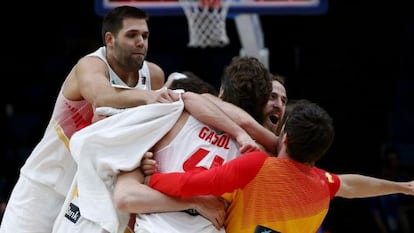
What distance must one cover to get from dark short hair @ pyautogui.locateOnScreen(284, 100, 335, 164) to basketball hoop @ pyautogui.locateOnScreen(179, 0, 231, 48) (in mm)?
3560

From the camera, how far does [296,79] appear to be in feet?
33.3

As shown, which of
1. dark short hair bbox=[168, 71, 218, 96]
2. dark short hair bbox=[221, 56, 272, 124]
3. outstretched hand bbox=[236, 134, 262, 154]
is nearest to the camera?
outstretched hand bbox=[236, 134, 262, 154]

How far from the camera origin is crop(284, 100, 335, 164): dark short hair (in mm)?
3041

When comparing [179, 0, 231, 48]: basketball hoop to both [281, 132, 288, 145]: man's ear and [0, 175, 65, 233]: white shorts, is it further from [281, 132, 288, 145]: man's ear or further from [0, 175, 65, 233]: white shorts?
[281, 132, 288, 145]: man's ear

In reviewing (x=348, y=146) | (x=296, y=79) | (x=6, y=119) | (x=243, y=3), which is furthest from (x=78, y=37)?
(x=243, y=3)

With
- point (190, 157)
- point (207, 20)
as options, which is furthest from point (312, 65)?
point (190, 157)

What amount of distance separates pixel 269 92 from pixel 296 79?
22.6 ft

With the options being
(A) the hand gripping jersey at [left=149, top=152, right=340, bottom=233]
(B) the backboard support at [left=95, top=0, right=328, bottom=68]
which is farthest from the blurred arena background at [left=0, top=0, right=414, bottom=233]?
(A) the hand gripping jersey at [left=149, top=152, right=340, bottom=233]

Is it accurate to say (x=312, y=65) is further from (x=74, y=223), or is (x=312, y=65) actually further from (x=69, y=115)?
(x=74, y=223)

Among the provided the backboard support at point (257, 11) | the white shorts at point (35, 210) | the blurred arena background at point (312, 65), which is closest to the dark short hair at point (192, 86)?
the white shorts at point (35, 210)

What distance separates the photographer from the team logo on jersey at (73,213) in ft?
11.5

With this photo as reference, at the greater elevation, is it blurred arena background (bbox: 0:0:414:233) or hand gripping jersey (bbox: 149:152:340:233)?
hand gripping jersey (bbox: 149:152:340:233)

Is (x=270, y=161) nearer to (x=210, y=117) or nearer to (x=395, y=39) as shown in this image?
(x=210, y=117)

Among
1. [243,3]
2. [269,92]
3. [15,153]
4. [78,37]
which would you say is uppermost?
[269,92]
